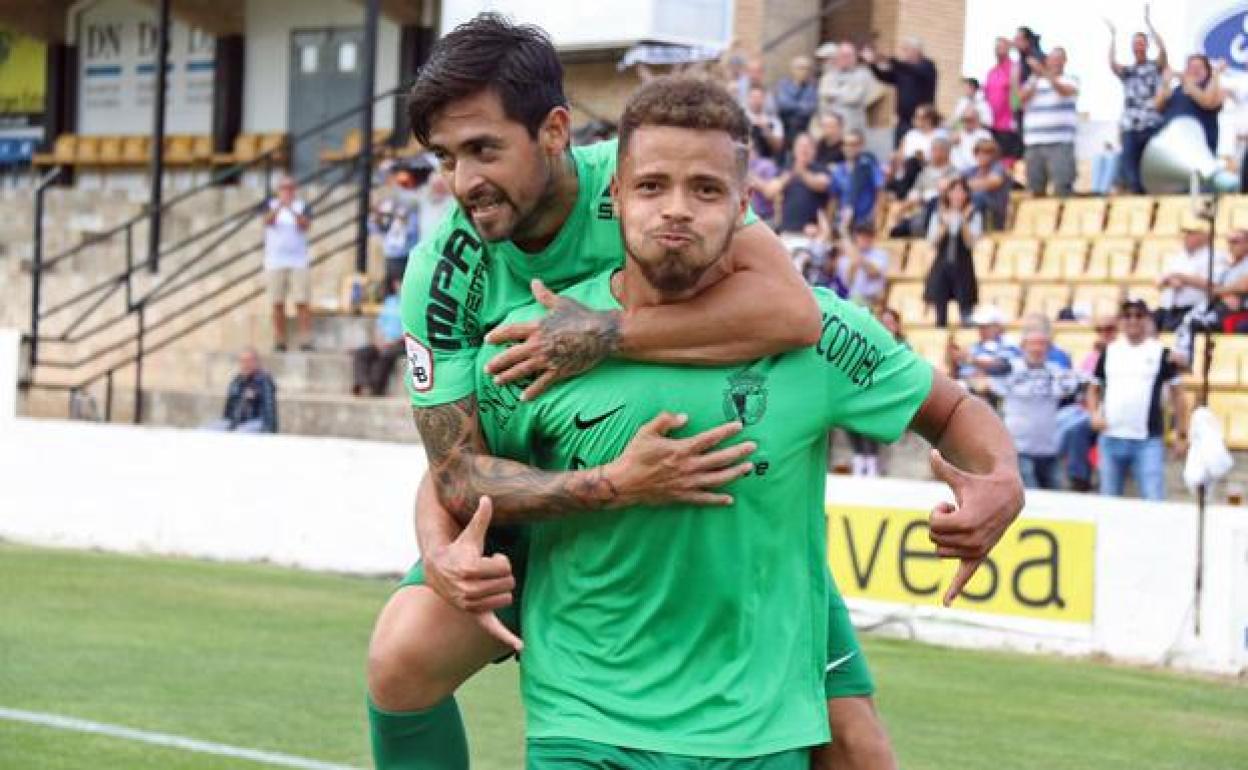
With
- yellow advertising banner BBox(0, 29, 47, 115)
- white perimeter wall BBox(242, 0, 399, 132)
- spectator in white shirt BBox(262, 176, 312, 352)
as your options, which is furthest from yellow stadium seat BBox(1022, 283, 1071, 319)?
yellow advertising banner BBox(0, 29, 47, 115)

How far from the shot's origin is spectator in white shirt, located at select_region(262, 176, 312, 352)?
22.7 metres

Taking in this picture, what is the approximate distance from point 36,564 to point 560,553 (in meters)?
11.9

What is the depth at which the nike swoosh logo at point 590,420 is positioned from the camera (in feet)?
13.5

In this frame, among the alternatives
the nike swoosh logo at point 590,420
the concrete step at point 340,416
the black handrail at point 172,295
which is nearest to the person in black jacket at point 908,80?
the concrete step at point 340,416

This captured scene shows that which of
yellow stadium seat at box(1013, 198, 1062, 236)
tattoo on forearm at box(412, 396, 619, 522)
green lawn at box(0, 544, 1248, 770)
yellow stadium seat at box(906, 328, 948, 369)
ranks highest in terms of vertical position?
yellow stadium seat at box(1013, 198, 1062, 236)

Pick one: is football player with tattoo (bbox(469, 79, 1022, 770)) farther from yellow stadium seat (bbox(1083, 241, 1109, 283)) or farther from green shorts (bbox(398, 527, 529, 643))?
yellow stadium seat (bbox(1083, 241, 1109, 283))

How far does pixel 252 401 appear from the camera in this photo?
19.7 m

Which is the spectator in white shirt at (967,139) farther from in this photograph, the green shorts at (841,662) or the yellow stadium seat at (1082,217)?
the green shorts at (841,662)

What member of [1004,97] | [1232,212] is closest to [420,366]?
[1232,212]

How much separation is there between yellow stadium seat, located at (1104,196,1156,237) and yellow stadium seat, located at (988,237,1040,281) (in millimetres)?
639

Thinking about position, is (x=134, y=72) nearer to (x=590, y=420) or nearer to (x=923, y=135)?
(x=923, y=135)

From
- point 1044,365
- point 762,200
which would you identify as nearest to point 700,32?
point 762,200

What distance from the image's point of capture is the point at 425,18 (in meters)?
29.4

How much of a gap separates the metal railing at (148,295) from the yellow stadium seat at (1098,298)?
7485 mm
